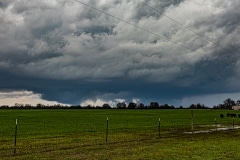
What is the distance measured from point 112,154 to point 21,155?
17.5 ft

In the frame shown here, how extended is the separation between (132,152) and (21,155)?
21.6 feet

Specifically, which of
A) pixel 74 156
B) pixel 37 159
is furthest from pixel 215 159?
pixel 37 159

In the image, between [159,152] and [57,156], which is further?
[159,152]

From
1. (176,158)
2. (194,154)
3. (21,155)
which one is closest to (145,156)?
(176,158)

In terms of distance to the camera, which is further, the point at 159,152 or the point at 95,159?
the point at 159,152

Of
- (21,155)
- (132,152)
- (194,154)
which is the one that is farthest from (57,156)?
(194,154)

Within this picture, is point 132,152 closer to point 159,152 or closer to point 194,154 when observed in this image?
point 159,152

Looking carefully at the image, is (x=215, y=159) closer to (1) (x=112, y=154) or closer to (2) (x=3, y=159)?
(1) (x=112, y=154)

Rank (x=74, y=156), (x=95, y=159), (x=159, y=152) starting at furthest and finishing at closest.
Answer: (x=159, y=152) → (x=74, y=156) → (x=95, y=159)

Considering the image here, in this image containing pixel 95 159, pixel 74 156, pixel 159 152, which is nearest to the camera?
pixel 95 159

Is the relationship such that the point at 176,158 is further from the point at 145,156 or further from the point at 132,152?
the point at 132,152

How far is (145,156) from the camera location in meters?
20.8

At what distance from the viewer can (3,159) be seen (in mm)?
20266

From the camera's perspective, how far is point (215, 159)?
19969 millimetres
